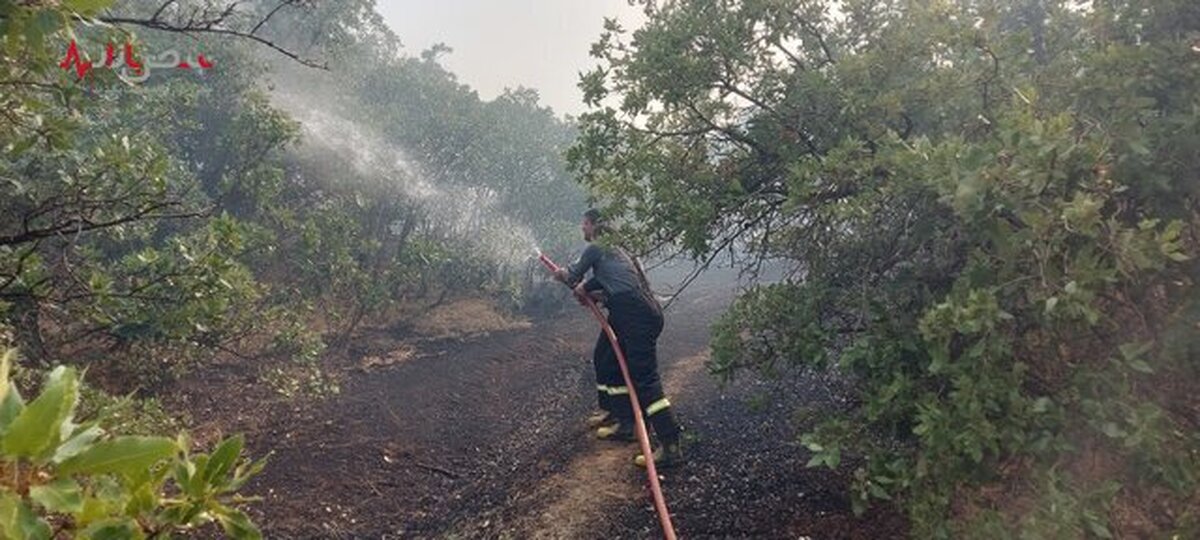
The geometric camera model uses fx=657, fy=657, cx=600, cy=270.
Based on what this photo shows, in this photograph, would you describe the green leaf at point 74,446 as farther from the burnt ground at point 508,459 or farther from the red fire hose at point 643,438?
the burnt ground at point 508,459

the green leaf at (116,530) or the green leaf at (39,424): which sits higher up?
the green leaf at (39,424)

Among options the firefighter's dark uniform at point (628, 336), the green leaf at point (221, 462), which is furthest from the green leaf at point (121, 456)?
the firefighter's dark uniform at point (628, 336)

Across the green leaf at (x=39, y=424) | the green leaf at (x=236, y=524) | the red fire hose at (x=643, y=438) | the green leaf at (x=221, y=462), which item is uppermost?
the green leaf at (x=39, y=424)

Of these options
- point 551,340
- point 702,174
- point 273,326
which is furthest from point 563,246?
point 702,174

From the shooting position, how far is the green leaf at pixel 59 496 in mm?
943

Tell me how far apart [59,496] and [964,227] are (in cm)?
410

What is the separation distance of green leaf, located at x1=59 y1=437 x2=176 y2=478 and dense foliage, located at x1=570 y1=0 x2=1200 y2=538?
2984mm

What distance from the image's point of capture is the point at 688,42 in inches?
223

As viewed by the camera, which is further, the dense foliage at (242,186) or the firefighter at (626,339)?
the firefighter at (626,339)

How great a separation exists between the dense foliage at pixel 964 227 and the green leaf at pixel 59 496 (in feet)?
10.1

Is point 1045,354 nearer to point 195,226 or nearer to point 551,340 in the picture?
point 551,340

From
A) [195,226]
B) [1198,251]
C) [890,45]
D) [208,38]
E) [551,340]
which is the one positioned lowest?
[551,340]

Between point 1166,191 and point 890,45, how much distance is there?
2.27m

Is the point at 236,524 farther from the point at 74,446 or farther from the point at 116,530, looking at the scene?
the point at 74,446
